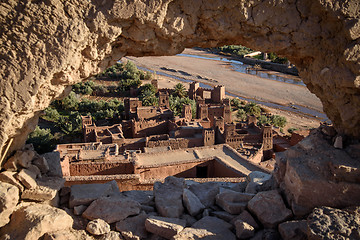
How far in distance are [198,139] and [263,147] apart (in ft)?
15.8

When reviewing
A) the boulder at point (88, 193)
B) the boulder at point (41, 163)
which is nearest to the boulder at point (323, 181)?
the boulder at point (88, 193)

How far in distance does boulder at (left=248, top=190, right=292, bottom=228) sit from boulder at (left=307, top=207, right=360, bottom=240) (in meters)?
0.68

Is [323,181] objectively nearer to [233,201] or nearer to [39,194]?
[233,201]

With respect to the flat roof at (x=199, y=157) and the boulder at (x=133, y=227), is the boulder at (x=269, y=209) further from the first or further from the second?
the flat roof at (x=199, y=157)

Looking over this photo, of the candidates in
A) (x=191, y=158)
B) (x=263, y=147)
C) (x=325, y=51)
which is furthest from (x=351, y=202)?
(x=263, y=147)

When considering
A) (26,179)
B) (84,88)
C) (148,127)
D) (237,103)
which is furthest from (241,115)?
(26,179)

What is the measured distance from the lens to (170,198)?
607cm

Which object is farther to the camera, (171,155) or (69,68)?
(171,155)

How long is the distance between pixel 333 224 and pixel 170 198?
2.73 metres

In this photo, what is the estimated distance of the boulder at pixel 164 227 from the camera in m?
5.14

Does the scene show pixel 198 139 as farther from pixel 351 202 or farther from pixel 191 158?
pixel 351 202

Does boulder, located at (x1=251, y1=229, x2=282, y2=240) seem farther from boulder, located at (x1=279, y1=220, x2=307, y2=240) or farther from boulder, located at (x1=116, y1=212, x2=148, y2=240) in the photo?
boulder, located at (x1=116, y1=212, x2=148, y2=240)

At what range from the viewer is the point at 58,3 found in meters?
4.73

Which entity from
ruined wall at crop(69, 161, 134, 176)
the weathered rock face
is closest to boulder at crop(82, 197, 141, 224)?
the weathered rock face
